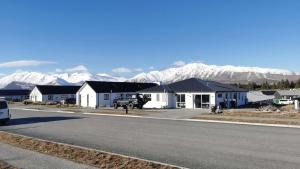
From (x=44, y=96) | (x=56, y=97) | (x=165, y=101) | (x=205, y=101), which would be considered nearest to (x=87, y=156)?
(x=205, y=101)

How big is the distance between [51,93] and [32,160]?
75288 mm

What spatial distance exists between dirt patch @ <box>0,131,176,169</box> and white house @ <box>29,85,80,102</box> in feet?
226

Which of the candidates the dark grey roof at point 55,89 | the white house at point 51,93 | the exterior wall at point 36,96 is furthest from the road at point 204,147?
the dark grey roof at point 55,89

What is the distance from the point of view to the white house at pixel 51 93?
82.5 metres

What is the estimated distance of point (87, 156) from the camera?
12.3 metres

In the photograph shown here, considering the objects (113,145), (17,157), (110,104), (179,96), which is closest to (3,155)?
(17,157)

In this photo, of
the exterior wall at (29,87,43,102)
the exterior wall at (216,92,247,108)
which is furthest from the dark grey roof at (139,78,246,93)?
the exterior wall at (29,87,43,102)

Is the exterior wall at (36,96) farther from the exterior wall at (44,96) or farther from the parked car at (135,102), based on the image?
the parked car at (135,102)

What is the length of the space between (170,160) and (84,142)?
588cm

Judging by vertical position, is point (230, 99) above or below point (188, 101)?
above

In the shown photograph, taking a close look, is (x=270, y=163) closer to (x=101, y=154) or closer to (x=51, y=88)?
(x=101, y=154)

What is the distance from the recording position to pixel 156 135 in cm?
1873

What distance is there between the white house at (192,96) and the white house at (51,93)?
127ft

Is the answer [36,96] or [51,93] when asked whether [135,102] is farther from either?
[36,96]
